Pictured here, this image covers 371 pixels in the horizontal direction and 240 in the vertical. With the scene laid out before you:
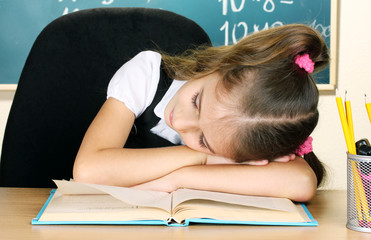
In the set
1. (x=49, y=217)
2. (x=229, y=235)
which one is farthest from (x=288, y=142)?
(x=49, y=217)

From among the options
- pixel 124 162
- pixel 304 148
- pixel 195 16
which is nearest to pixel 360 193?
pixel 304 148

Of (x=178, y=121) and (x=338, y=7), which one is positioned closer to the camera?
(x=178, y=121)

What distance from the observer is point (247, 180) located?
846mm

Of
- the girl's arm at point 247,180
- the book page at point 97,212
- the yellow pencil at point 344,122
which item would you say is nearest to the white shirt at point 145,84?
the girl's arm at point 247,180

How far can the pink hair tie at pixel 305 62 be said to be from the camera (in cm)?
93

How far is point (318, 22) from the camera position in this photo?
211 centimetres

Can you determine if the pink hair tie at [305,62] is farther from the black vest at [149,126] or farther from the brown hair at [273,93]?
the black vest at [149,126]

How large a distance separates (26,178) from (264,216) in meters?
0.79

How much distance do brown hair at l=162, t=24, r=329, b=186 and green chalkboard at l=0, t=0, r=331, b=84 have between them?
1071 mm

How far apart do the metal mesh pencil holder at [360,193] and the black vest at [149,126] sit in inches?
26.4

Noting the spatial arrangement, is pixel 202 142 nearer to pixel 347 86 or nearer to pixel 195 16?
pixel 195 16

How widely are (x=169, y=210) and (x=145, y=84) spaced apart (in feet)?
2.00

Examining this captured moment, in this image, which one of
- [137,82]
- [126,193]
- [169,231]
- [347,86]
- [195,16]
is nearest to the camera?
[169,231]

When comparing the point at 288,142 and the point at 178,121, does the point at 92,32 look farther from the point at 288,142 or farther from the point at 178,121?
the point at 288,142
